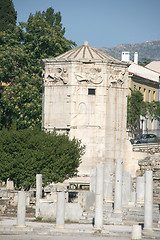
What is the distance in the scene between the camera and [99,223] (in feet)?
82.0

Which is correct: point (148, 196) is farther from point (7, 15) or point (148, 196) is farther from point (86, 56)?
point (7, 15)

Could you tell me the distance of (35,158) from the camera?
3628 centimetres

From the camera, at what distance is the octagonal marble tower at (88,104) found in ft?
129

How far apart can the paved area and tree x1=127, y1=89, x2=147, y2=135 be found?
42548mm

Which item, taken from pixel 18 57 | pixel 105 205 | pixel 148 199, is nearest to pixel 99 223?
pixel 148 199

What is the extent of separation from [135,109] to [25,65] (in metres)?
17.1

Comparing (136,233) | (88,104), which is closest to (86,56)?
(88,104)

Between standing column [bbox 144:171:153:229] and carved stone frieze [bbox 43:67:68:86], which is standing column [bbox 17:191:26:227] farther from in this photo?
carved stone frieze [bbox 43:67:68:86]

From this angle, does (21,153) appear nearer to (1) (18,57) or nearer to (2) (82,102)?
(2) (82,102)

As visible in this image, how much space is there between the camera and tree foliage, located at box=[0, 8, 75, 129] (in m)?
53.9

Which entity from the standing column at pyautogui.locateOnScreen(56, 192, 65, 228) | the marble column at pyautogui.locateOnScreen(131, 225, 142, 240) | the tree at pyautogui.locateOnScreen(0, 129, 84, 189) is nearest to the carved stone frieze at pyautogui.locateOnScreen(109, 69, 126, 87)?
the tree at pyautogui.locateOnScreen(0, 129, 84, 189)

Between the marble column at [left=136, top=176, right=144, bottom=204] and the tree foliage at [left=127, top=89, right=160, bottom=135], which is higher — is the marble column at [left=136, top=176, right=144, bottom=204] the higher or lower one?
the lower one

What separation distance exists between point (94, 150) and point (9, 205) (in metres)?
8.47

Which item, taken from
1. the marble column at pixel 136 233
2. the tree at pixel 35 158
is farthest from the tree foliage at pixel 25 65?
the marble column at pixel 136 233
